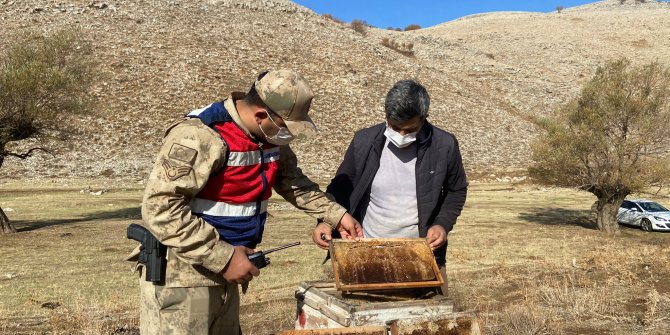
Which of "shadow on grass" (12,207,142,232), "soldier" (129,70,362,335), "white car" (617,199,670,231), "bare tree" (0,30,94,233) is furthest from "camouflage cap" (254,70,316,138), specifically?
"white car" (617,199,670,231)

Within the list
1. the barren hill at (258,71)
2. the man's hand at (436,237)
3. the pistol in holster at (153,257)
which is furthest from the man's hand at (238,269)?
the barren hill at (258,71)

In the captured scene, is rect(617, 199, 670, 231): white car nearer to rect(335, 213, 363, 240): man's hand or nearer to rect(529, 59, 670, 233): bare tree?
rect(529, 59, 670, 233): bare tree

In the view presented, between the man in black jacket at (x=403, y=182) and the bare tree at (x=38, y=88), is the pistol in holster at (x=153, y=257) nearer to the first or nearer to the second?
the man in black jacket at (x=403, y=182)

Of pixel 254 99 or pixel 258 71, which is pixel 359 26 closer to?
pixel 258 71

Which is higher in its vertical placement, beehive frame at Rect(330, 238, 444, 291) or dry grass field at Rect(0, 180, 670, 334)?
beehive frame at Rect(330, 238, 444, 291)

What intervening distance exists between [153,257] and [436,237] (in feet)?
6.78

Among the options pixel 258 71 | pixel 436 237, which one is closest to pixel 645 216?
pixel 436 237

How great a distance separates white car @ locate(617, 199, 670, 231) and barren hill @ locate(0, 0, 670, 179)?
16029mm

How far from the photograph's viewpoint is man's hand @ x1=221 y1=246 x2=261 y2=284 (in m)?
3.13

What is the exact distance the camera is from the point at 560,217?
2317 centimetres

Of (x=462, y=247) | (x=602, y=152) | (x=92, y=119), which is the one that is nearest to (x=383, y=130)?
(x=462, y=247)

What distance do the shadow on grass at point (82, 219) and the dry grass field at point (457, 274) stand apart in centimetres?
3

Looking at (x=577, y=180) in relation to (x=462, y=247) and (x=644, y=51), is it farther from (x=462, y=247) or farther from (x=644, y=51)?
(x=644, y=51)

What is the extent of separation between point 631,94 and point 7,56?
18.2 m
